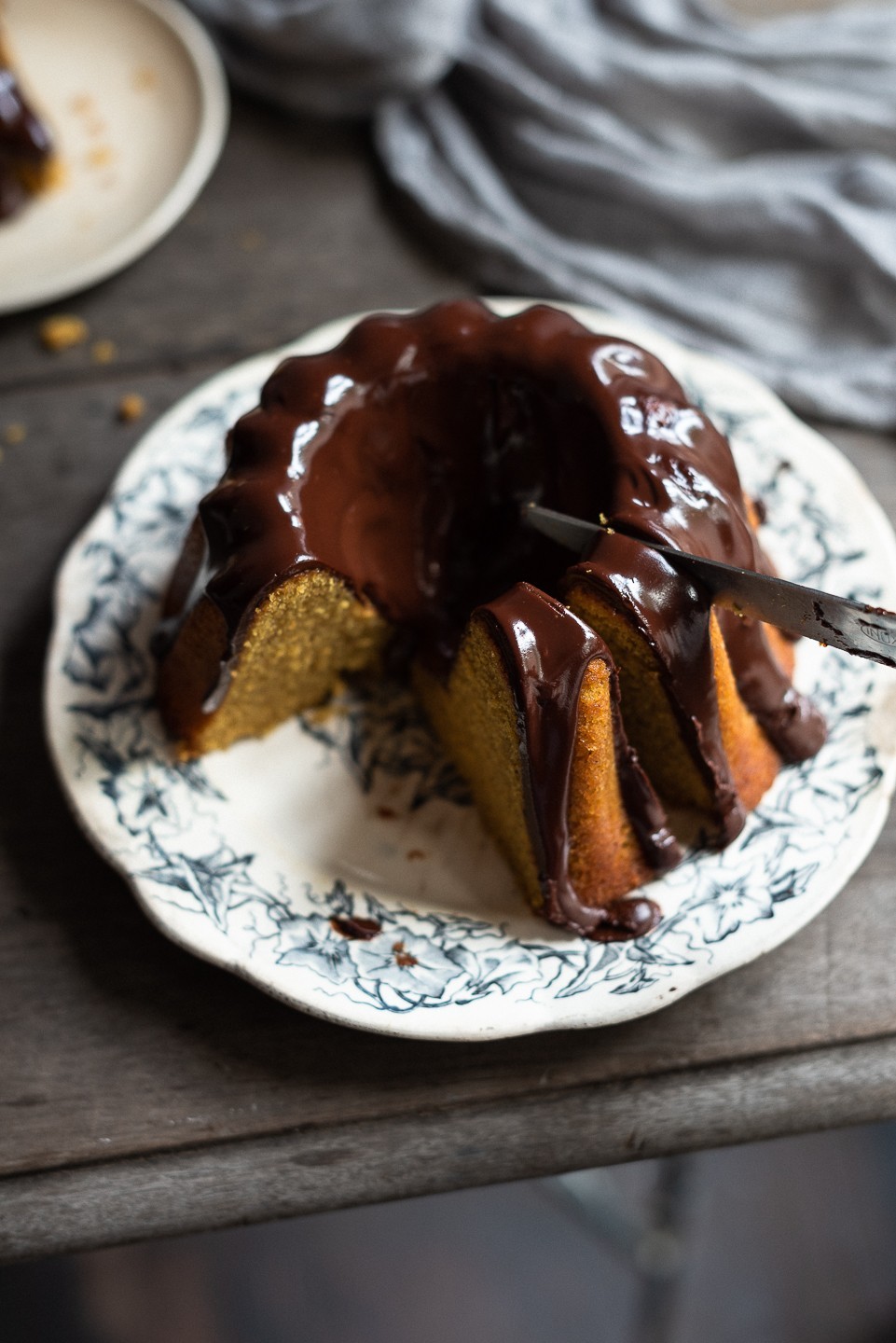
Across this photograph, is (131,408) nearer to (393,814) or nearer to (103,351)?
(103,351)

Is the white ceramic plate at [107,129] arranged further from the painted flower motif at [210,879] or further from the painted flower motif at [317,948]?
the painted flower motif at [317,948]

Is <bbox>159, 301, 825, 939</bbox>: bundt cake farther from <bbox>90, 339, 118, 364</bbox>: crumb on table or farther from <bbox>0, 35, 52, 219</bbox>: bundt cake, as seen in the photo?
<bbox>0, 35, 52, 219</bbox>: bundt cake

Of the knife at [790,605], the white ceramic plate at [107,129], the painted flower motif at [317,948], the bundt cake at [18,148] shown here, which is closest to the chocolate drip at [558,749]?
the knife at [790,605]

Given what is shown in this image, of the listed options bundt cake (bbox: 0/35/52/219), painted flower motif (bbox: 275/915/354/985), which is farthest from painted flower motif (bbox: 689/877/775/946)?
bundt cake (bbox: 0/35/52/219)

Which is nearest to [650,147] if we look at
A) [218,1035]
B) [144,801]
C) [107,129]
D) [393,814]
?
[107,129]

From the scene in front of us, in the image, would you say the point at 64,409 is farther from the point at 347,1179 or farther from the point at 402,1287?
the point at 402,1287

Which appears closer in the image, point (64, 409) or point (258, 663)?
point (258, 663)

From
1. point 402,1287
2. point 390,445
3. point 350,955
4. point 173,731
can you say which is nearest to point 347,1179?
point 350,955
